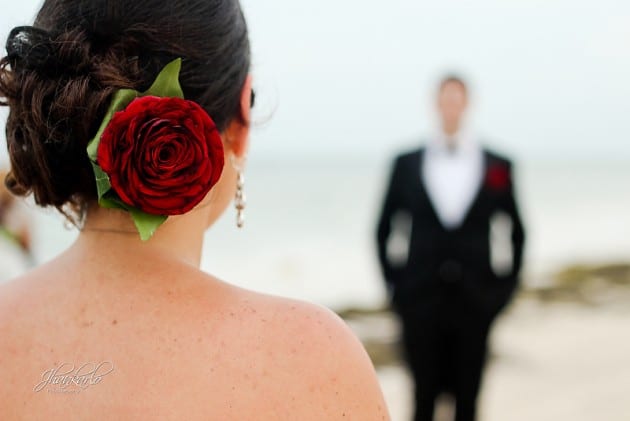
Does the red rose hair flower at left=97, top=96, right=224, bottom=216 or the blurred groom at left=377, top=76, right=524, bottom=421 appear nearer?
the red rose hair flower at left=97, top=96, right=224, bottom=216

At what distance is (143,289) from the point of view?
4.21 ft

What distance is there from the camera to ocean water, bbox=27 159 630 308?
53.6 ft

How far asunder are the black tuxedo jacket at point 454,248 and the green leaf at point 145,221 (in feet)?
12.3

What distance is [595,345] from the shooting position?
870cm

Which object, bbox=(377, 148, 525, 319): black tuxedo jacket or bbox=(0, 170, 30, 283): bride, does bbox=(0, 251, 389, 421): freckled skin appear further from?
bbox=(377, 148, 525, 319): black tuxedo jacket

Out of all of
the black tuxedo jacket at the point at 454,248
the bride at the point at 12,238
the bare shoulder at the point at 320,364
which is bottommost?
the black tuxedo jacket at the point at 454,248

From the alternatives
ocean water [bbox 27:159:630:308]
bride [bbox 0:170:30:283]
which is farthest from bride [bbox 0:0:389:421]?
ocean water [bbox 27:159:630:308]

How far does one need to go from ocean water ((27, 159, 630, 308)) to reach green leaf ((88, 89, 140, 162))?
5.00 metres

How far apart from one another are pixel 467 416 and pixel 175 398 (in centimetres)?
419

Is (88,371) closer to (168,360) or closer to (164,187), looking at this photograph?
(168,360)

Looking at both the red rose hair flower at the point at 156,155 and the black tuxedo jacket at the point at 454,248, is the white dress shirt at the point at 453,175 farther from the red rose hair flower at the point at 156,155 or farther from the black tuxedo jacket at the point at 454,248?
the red rose hair flower at the point at 156,155

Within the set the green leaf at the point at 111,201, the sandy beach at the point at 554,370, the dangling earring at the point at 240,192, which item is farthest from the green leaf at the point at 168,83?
the sandy beach at the point at 554,370

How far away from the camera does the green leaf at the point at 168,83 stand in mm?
1331

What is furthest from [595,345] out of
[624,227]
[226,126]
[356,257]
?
[624,227]
